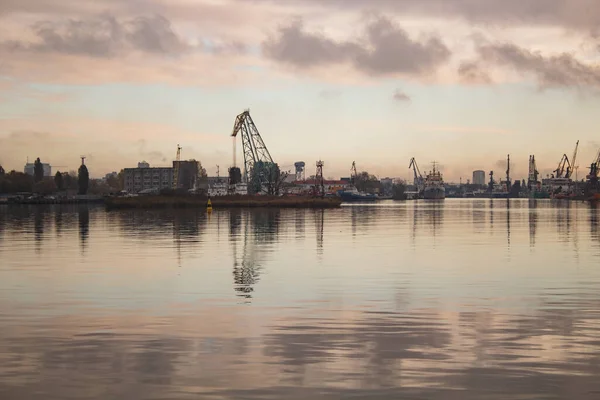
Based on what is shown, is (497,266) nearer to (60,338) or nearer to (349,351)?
(349,351)

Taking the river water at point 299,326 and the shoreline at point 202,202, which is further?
the shoreline at point 202,202

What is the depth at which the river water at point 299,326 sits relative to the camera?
13.7m

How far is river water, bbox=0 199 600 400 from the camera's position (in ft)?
45.1

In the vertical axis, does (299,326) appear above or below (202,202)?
below

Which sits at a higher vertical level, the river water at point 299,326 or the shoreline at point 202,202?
the shoreline at point 202,202

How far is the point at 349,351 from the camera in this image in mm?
16547

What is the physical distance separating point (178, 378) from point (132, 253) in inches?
1177

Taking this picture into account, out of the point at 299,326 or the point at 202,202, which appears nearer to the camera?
the point at 299,326

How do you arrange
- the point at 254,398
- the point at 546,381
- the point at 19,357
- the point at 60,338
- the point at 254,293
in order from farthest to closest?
the point at 254,293
the point at 60,338
the point at 19,357
the point at 546,381
the point at 254,398

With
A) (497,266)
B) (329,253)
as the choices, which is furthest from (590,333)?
(329,253)

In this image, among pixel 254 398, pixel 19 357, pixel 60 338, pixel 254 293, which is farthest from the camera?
pixel 254 293

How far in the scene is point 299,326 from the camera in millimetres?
19891

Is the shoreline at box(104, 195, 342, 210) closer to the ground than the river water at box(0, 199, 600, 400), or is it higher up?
higher up

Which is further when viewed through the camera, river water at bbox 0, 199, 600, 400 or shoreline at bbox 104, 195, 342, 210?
shoreline at bbox 104, 195, 342, 210
